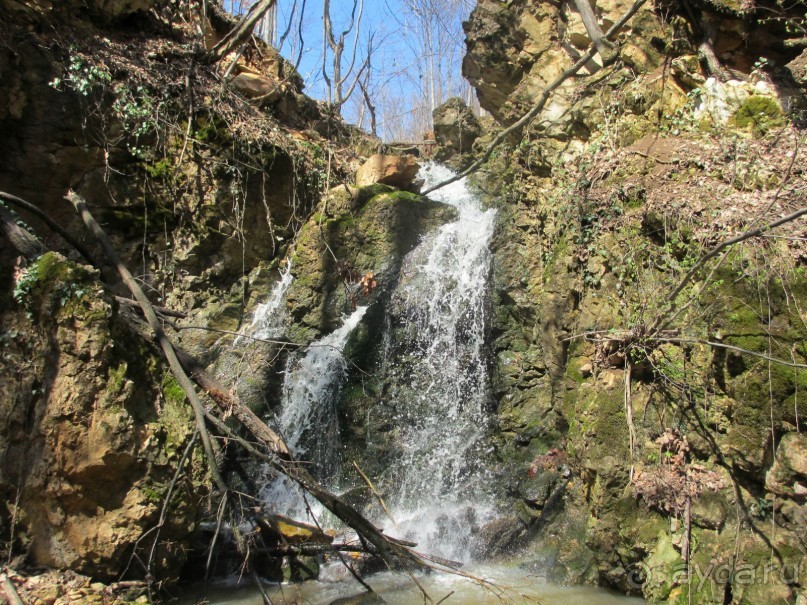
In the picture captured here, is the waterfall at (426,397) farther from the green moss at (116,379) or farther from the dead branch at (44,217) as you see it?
the dead branch at (44,217)

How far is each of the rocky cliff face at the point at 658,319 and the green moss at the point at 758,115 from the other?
2 centimetres

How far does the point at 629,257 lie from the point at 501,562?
3352mm

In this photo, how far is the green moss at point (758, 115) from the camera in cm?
558

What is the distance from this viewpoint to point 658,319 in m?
4.80

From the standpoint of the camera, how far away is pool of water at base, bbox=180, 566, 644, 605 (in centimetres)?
454

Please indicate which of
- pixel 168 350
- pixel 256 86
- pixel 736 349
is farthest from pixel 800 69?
pixel 256 86

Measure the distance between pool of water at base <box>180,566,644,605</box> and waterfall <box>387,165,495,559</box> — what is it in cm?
86

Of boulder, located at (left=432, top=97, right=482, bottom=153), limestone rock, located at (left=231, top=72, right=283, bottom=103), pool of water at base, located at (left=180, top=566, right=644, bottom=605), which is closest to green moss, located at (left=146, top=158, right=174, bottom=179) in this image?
limestone rock, located at (left=231, top=72, right=283, bottom=103)

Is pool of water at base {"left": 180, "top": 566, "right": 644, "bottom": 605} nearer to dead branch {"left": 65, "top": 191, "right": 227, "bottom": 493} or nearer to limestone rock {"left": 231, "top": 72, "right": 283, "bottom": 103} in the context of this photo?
dead branch {"left": 65, "top": 191, "right": 227, "bottom": 493}

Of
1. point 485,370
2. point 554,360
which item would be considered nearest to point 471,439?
point 485,370

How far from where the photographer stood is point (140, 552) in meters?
3.86

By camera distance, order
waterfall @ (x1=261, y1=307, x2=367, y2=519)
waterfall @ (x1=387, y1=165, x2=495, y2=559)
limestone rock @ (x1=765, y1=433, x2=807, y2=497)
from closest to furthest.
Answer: limestone rock @ (x1=765, y1=433, x2=807, y2=497), waterfall @ (x1=387, y1=165, x2=495, y2=559), waterfall @ (x1=261, y1=307, x2=367, y2=519)

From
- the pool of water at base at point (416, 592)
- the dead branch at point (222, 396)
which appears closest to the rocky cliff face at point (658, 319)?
the pool of water at base at point (416, 592)

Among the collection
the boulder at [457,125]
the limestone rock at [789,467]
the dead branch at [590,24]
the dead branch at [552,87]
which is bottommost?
the limestone rock at [789,467]
